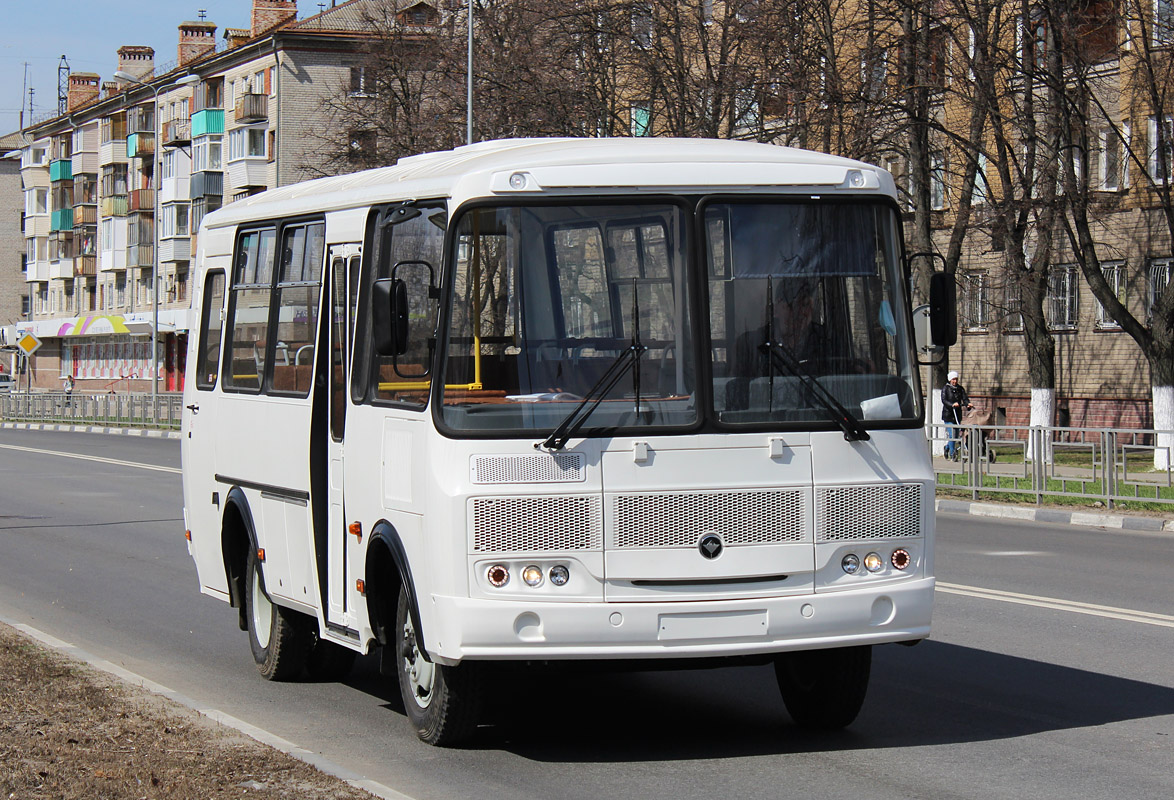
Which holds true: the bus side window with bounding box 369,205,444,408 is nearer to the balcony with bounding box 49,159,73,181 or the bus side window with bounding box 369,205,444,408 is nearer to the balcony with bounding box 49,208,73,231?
the balcony with bounding box 49,208,73,231

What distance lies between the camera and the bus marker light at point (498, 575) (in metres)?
6.71

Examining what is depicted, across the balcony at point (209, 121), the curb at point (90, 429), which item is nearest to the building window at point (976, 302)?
the curb at point (90, 429)

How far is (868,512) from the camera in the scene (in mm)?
7113

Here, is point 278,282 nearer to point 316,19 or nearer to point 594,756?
point 594,756

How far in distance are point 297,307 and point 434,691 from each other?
252 cm

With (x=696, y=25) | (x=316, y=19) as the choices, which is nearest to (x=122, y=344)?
(x=316, y=19)

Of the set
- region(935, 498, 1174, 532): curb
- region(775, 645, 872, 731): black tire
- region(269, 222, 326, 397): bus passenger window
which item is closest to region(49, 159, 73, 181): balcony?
region(935, 498, 1174, 532): curb

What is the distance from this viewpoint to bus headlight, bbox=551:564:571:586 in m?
6.72

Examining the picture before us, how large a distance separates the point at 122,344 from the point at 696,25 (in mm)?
61732

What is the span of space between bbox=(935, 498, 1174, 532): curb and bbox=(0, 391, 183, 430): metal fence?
30118mm

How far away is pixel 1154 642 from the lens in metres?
10.1

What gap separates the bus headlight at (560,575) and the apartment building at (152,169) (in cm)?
5741

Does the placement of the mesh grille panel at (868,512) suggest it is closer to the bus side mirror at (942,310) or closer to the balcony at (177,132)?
the bus side mirror at (942,310)

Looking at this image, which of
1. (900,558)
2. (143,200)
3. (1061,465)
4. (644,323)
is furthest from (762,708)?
(143,200)
